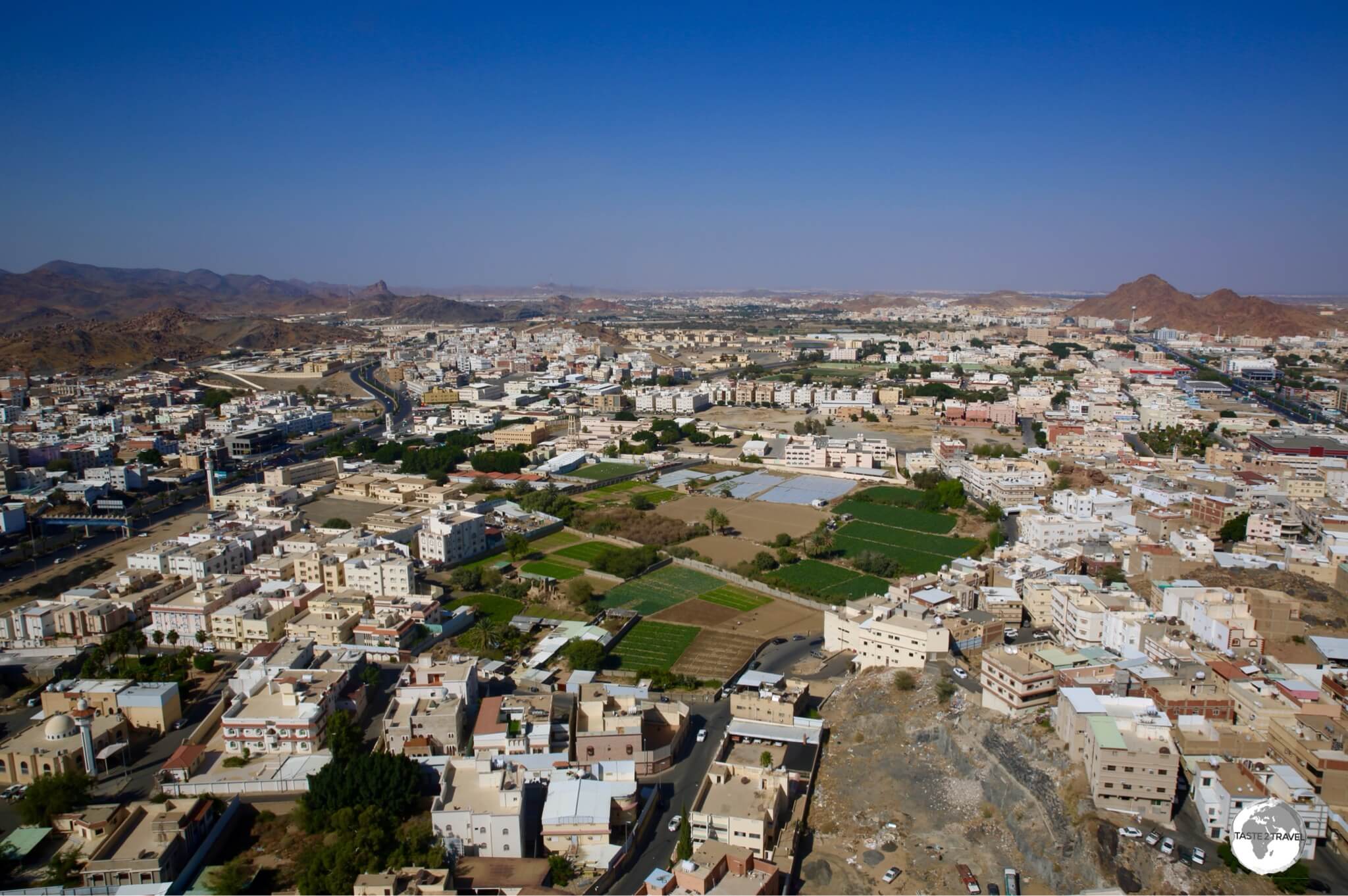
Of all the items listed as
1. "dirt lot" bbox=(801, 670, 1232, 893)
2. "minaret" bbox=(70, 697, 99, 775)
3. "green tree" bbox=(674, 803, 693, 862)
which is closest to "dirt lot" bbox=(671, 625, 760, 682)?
"dirt lot" bbox=(801, 670, 1232, 893)

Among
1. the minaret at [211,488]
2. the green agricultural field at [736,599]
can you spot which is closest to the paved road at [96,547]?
the minaret at [211,488]

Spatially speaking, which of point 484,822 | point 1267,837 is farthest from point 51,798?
point 1267,837

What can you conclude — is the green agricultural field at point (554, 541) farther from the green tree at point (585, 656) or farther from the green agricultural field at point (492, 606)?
the green tree at point (585, 656)

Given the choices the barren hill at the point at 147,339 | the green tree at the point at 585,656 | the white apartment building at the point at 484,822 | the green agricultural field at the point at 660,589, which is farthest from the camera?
the barren hill at the point at 147,339

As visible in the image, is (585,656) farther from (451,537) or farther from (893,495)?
(893,495)

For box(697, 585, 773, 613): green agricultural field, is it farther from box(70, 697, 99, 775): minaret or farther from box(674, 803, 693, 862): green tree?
box(70, 697, 99, 775): minaret

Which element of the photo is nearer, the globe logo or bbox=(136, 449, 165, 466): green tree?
the globe logo

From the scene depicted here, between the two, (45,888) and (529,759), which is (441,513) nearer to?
(529,759)

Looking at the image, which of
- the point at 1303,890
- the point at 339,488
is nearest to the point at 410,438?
the point at 339,488
